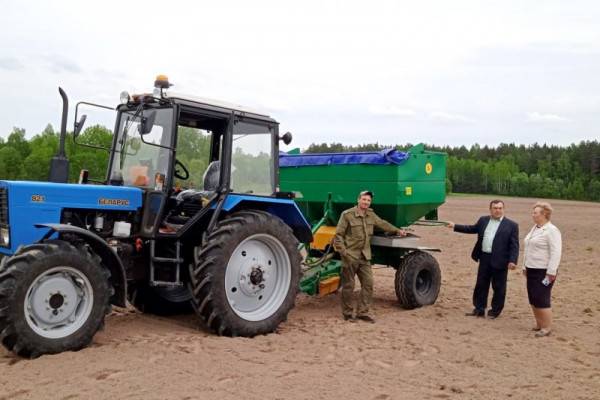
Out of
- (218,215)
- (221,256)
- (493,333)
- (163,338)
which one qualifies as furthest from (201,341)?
(493,333)

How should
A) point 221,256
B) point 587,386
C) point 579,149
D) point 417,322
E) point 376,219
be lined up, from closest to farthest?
point 587,386
point 221,256
point 417,322
point 376,219
point 579,149

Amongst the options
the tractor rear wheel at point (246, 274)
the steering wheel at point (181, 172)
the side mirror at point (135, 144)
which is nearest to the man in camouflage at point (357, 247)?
the tractor rear wheel at point (246, 274)

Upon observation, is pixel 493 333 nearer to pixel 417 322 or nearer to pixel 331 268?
pixel 417 322

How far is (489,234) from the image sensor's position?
25.5 ft

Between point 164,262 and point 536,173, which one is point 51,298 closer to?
point 164,262

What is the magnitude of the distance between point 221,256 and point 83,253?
1.31 meters

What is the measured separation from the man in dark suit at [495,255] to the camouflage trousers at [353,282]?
1.44 metres

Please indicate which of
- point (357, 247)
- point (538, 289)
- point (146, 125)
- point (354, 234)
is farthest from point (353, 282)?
point (146, 125)

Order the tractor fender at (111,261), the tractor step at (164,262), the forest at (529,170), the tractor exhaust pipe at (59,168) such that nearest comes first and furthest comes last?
the tractor fender at (111,261) → the tractor exhaust pipe at (59,168) → the tractor step at (164,262) → the forest at (529,170)

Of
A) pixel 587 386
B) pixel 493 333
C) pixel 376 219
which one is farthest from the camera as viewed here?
pixel 376 219

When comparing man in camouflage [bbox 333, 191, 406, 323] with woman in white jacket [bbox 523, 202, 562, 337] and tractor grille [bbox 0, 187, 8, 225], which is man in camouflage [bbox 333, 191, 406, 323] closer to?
woman in white jacket [bbox 523, 202, 562, 337]

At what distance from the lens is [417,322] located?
718 cm

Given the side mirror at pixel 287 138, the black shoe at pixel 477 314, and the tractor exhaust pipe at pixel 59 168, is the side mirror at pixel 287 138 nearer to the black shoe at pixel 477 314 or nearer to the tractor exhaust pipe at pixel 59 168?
the tractor exhaust pipe at pixel 59 168

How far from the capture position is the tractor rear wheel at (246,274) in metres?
5.85
